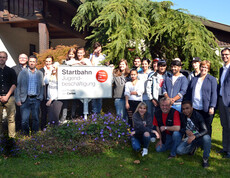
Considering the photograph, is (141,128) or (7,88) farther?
(7,88)

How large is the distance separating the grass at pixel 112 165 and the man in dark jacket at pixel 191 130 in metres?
0.23

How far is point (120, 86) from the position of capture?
5758 mm

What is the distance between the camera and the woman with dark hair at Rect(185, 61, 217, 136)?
458 centimetres

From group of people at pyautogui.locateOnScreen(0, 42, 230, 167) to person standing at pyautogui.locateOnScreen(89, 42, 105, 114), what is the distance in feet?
0.08

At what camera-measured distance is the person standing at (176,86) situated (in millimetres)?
4973

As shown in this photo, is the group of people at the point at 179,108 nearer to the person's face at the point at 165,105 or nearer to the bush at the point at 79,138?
the person's face at the point at 165,105

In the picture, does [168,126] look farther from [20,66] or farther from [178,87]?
[20,66]

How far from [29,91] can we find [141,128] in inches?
104

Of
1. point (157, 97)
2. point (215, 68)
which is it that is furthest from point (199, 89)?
point (215, 68)

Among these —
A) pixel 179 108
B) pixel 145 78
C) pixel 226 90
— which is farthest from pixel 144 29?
pixel 226 90

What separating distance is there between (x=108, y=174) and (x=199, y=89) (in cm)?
245

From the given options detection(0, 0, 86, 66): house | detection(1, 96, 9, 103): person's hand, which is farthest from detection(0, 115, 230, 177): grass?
detection(0, 0, 86, 66): house

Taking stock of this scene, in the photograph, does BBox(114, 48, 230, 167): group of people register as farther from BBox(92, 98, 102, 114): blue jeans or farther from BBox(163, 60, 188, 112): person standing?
BBox(92, 98, 102, 114): blue jeans

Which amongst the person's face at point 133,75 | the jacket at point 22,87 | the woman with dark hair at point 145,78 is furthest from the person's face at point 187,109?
the jacket at point 22,87
